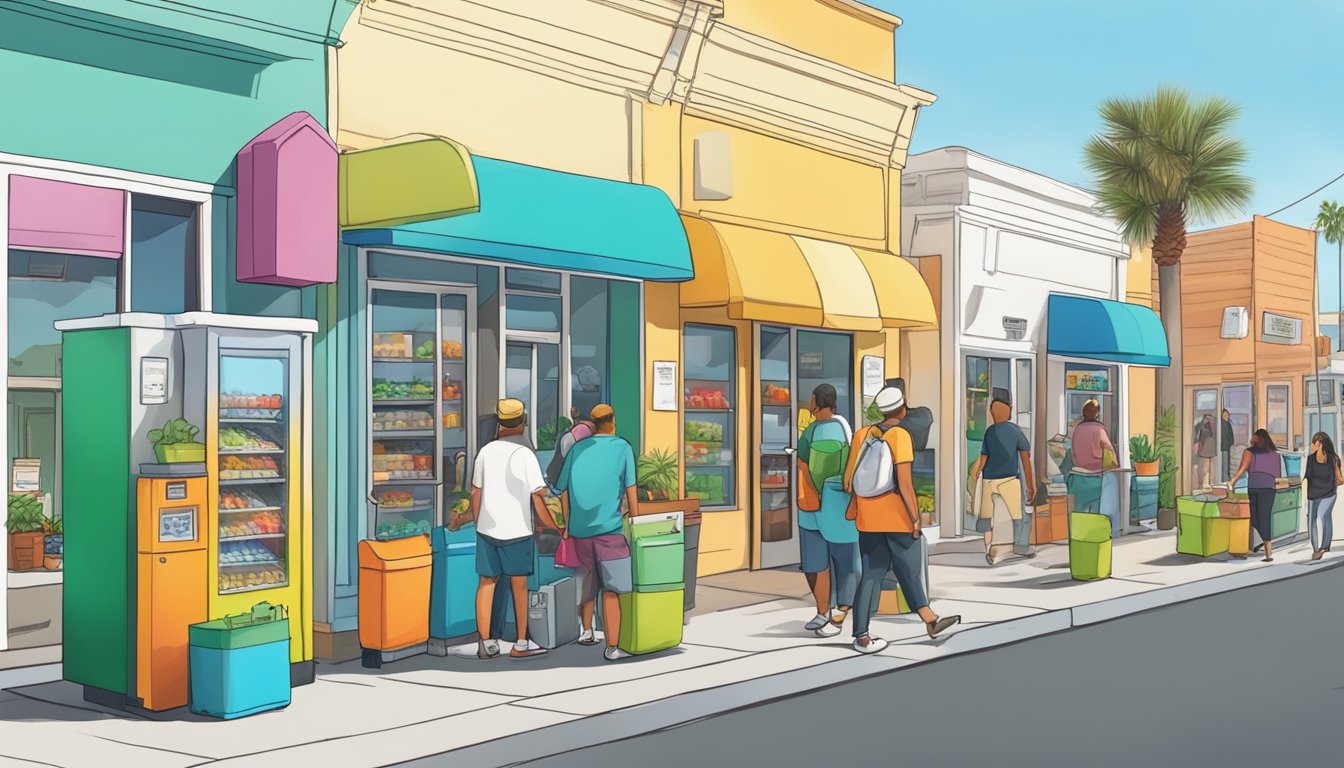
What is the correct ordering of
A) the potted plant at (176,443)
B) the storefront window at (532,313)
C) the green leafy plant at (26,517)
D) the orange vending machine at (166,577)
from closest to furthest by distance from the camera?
the orange vending machine at (166,577)
the potted plant at (176,443)
the green leafy plant at (26,517)
the storefront window at (532,313)

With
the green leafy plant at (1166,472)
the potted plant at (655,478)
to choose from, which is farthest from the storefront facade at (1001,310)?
the potted plant at (655,478)

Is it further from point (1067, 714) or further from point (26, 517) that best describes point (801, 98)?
point (1067, 714)

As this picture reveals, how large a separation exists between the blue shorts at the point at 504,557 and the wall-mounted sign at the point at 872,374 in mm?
9134

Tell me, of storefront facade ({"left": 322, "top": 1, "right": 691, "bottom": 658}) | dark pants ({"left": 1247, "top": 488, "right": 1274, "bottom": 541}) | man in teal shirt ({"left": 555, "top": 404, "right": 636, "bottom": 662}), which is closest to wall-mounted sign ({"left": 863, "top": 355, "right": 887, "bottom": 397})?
storefront facade ({"left": 322, "top": 1, "right": 691, "bottom": 658})

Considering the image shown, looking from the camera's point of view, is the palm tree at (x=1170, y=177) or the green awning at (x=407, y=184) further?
the palm tree at (x=1170, y=177)

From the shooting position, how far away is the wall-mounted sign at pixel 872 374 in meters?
19.4

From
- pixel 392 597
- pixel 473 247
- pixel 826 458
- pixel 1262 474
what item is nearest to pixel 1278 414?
pixel 1262 474

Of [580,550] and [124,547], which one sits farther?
[580,550]

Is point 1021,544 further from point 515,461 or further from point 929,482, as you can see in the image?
point 515,461

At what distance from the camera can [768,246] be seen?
16562 mm

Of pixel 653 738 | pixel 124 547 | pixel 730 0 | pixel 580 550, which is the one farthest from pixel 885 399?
pixel 730 0

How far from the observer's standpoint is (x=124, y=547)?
9266 millimetres

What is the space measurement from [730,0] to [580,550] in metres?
8.41

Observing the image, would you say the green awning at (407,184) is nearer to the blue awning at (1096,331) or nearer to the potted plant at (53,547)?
the potted plant at (53,547)
